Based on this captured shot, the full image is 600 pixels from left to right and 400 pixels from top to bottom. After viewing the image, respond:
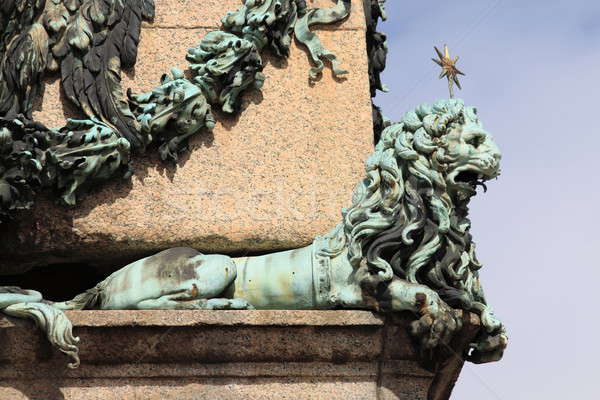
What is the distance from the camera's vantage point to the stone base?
9.41 meters

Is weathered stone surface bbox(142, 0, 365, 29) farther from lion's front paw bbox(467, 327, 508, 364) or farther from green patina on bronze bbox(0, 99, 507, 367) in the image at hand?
lion's front paw bbox(467, 327, 508, 364)

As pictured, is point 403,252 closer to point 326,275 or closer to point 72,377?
point 326,275

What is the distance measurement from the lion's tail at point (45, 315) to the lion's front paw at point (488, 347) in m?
2.23

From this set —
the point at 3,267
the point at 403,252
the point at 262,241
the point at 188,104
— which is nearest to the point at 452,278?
the point at 403,252

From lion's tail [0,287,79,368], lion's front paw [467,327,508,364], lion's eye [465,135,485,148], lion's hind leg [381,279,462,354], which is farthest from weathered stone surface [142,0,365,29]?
lion's front paw [467,327,508,364]

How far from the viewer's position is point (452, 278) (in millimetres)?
9781

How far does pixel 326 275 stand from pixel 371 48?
2228 millimetres

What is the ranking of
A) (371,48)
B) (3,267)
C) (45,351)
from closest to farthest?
(45,351), (3,267), (371,48)

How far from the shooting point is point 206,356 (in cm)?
948

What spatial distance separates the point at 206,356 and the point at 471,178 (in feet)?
5.96

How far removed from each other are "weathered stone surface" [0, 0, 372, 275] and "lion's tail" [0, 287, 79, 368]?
76cm

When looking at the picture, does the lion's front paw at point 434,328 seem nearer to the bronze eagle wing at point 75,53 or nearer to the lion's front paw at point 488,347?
the lion's front paw at point 488,347

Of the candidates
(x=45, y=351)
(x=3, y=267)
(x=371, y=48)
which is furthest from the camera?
(x=371, y=48)

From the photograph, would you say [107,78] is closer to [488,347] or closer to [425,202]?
[425,202]
